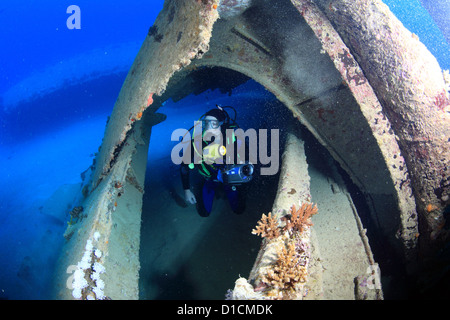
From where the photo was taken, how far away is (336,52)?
2.81 meters

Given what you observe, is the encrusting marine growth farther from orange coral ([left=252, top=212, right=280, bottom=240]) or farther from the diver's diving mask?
the diver's diving mask

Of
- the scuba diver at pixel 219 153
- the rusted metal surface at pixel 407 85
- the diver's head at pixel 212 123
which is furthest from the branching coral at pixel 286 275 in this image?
the diver's head at pixel 212 123

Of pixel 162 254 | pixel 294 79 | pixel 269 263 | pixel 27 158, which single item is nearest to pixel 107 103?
pixel 27 158

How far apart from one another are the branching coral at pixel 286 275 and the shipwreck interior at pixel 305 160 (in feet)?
0.05

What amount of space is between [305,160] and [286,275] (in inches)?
80.3

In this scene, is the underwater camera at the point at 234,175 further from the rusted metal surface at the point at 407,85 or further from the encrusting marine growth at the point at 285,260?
the rusted metal surface at the point at 407,85

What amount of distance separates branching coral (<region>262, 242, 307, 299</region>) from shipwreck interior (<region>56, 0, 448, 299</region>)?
0.01 metres

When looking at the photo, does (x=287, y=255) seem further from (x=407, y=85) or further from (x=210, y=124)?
(x=210, y=124)

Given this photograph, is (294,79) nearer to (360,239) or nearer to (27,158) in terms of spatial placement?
(360,239)

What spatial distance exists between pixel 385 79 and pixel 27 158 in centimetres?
2554

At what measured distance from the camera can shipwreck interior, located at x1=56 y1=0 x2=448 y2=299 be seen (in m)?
2.30

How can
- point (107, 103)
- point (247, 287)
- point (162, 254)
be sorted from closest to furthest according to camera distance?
1. point (247, 287)
2. point (162, 254)
3. point (107, 103)

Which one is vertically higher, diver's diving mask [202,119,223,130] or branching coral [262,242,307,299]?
diver's diving mask [202,119,223,130]

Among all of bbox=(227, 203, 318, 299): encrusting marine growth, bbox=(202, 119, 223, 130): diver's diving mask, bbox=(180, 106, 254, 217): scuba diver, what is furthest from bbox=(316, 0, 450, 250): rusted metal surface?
bbox=(202, 119, 223, 130): diver's diving mask
